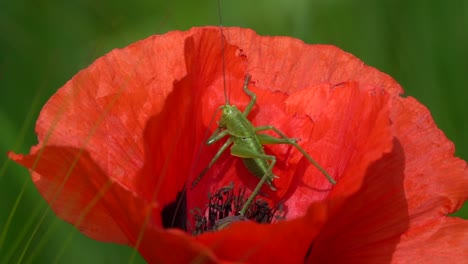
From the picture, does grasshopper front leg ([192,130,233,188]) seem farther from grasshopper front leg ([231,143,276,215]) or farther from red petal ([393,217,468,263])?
red petal ([393,217,468,263])

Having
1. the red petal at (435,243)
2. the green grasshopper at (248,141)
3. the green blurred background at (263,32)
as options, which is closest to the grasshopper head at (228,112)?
the green grasshopper at (248,141)

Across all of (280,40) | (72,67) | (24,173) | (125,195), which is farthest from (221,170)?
(72,67)

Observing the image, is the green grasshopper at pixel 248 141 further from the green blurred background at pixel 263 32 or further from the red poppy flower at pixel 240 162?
the green blurred background at pixel 263 32

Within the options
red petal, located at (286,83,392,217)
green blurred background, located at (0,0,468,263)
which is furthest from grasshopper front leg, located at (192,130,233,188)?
green blurred background, located at (0,0,468,263)

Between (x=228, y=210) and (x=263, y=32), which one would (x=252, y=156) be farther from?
(x=263, y=32)

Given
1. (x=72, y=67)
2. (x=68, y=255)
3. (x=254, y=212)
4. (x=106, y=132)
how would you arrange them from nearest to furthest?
1. (x=106, y=132)
2. (x=254, y=212)
3. (x=68, y=255)
4. (x=72, y=67)

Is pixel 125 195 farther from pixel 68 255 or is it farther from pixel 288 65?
pixel 68 255
